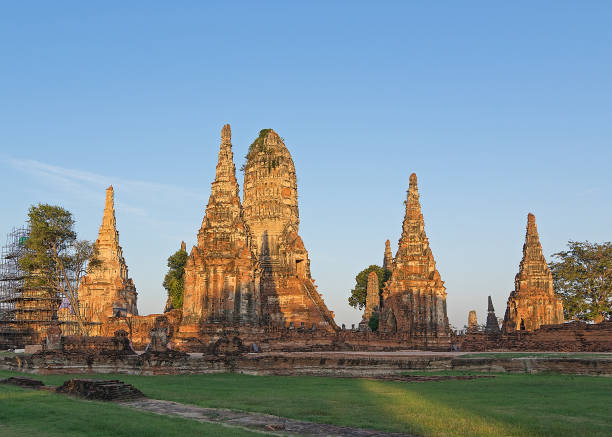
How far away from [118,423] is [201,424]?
1.26m

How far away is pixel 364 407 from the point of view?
11.8 m

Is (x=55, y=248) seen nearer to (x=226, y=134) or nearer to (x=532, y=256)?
(x=226, y=134)

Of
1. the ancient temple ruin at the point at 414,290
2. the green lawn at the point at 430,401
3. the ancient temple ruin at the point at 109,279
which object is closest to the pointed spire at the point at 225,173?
the ancient temple ruin at the point at 414,290

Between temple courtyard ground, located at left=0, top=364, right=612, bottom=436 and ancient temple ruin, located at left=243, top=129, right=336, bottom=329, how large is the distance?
3309 centimetres

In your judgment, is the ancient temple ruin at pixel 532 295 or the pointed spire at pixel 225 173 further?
the ancient temple ruin at pixel 532 295

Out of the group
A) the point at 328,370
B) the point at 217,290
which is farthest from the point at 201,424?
the point at 217,290

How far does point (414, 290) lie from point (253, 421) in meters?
38.3

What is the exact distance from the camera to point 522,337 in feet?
129

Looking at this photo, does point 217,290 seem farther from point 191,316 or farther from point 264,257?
point 264,257

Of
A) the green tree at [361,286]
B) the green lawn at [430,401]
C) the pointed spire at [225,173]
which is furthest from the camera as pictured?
the green tree at [361,286]

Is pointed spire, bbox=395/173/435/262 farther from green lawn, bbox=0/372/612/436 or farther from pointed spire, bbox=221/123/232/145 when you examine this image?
green lawn, bbox=0/372/612/436

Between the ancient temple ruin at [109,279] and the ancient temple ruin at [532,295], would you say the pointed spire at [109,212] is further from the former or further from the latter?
the ancient temple ruin at [532,295]

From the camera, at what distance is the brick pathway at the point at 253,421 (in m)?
9.10

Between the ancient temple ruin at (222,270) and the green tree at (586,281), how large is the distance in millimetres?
34656
